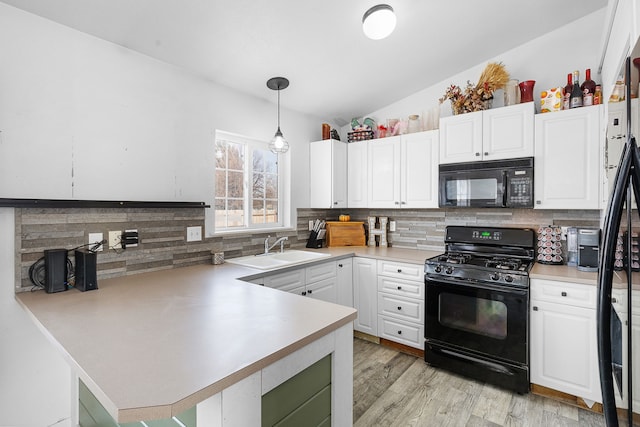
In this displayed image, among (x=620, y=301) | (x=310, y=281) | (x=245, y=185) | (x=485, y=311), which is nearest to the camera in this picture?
(x=620, y=301)

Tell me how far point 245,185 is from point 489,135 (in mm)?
2138

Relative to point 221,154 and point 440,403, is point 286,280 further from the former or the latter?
point 440,403

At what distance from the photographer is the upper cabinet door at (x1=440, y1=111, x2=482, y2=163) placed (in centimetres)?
261

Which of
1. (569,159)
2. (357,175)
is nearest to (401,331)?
(357,175)

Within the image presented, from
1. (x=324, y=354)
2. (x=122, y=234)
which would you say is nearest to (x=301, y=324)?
(x=324, y=354)

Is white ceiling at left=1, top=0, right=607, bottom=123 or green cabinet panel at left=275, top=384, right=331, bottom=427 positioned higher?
white ceiling at left=1, top=0, right=607, bottom=123

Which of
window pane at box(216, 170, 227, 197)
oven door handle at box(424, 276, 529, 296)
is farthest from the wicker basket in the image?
oven door handle at box(424, 276, 529, 296)

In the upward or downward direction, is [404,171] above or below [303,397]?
above

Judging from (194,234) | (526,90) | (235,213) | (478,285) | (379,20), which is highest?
(379,20)

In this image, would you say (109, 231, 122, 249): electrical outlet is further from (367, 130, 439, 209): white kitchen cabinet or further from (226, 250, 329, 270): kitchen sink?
(367, 130, 439, 209): white kitchen cabinet

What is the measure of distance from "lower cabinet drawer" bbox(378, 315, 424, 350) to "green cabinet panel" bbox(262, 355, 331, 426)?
168 cm

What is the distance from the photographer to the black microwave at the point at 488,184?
2.42 m

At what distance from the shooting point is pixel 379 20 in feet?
6.38

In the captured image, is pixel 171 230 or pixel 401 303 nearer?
pixel 171 230
